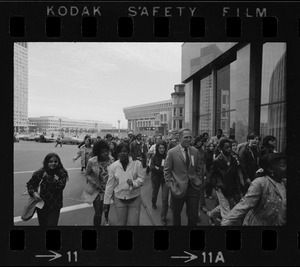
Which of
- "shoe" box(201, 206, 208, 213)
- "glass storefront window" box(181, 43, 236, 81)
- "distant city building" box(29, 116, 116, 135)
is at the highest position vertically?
"glass storefront window" box(181, 43, 236, 81)

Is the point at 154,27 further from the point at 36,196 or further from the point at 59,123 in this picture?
the point at 59,123

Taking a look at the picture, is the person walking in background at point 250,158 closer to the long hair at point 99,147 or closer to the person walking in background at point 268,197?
the person walking in background at point 268,197

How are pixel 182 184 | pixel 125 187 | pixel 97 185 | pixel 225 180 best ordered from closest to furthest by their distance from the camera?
1. pixel 125 187
2. pixel 97 185
3. pixel 182 184
4. pixel 225 180

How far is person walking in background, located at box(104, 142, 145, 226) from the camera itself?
12.6 feet

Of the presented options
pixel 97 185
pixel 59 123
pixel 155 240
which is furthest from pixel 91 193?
pixel 59 123

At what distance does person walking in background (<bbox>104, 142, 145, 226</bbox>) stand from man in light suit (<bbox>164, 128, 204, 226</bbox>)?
66 cm

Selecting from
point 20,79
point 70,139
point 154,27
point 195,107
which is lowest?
point 70,139

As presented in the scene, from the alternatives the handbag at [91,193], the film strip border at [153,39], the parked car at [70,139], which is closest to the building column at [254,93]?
the film strip border at [153,39]

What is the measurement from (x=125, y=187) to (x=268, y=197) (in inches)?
79.4

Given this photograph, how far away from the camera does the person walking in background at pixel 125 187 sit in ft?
12.6

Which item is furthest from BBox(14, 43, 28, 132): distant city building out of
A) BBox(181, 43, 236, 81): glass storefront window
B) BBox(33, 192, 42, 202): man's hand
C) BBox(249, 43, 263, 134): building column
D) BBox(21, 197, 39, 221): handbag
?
BBox(249, 43, 263, 134): building column

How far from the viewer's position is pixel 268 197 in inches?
130

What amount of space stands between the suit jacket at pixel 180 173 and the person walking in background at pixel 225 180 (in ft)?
1.13

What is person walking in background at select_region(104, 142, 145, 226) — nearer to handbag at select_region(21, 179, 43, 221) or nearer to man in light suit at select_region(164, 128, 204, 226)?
man in light suit at select_region(164, 128, 204, 226)
